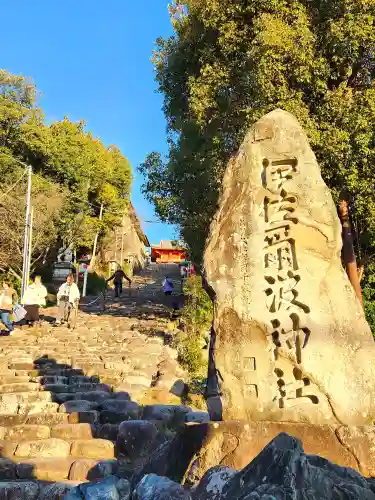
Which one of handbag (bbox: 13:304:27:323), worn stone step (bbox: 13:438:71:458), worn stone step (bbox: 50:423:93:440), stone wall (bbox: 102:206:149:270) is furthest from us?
stone wall (bbox: 102:206:149:270)

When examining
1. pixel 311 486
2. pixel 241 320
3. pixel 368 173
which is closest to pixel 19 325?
pixel 368 173

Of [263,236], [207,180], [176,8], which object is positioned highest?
[176,8]

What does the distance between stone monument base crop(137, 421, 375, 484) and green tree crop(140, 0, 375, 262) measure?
26.8ft

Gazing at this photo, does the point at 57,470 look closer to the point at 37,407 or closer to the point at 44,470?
the point at 44,470

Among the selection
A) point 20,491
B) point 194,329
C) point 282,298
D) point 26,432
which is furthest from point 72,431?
point 194,329

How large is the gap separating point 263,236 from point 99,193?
30793 mm

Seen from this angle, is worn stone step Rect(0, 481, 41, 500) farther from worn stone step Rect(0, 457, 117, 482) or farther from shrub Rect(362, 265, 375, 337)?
shrub Rect(362, 265, 375, 337)

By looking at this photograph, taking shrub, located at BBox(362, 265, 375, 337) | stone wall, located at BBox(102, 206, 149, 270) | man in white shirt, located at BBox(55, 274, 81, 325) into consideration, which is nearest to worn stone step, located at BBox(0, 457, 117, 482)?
shrub, located at BBox(362, 265, 375, 337)

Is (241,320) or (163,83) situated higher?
(163,83)

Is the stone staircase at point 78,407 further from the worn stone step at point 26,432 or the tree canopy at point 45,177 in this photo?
the tree canopy at point 45,177

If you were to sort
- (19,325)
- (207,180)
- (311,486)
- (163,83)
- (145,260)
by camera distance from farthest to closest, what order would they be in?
1. (145,260)
2. (163,83)
3. (19,325)
4. (207,180)
5. (311,486)

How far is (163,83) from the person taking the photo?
16.9 meters

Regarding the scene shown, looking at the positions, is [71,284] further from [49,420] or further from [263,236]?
[263,236]

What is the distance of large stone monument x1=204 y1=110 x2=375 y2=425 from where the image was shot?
4.68 meters
